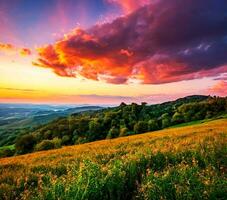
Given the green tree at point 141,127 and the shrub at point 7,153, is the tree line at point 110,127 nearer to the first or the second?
the green tree at point 141,127

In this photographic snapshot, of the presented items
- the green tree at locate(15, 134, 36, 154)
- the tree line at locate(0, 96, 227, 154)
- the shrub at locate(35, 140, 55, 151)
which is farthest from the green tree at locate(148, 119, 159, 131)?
the green tree at locate(15, 134, 36, 154)

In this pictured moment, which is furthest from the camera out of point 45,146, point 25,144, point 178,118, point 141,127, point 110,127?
point 110,127

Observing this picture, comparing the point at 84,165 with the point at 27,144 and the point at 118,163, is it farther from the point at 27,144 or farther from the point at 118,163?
the point at 27,144

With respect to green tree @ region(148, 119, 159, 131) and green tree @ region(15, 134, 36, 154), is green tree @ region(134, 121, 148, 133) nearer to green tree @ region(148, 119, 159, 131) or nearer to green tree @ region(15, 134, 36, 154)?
green tree @ region(148, 119, 159, 131)

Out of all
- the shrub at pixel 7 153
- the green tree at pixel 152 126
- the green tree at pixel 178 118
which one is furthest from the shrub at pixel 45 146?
the green tree at pixel 178 118

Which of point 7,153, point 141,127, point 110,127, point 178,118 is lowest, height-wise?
point 7,153

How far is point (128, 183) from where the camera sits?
7.70m

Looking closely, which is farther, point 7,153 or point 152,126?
point 152,126

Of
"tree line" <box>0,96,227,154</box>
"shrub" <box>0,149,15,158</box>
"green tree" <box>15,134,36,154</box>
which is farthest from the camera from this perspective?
"tree line" <box>0,96,227,154</box>

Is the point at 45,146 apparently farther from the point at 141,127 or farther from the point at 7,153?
the point at 141,127

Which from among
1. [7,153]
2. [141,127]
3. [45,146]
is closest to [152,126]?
[141,127]

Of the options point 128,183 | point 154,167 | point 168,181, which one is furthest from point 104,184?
point 154,167

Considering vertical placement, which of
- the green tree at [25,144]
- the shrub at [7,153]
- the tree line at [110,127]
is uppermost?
the tree line at [110,127]

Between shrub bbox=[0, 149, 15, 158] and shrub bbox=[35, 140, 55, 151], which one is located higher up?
shrub bbox=[35, 140, 55, 151]
